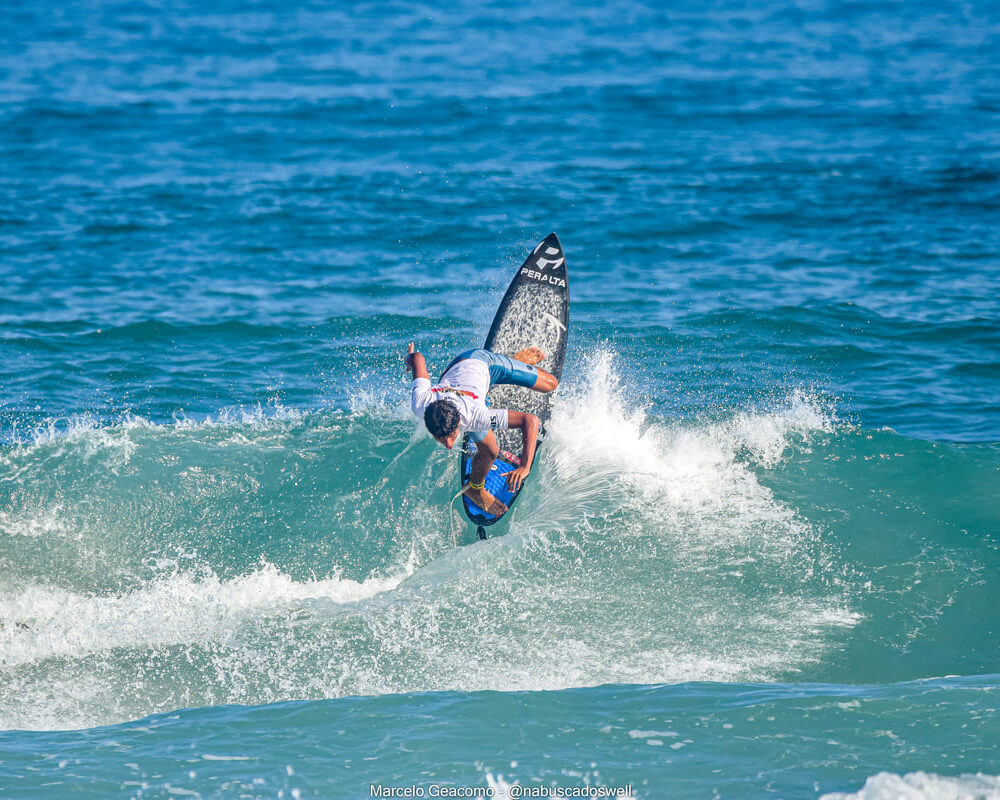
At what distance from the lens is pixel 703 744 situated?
6289 mm

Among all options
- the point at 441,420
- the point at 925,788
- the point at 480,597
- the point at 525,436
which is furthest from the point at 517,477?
the point at 925,788

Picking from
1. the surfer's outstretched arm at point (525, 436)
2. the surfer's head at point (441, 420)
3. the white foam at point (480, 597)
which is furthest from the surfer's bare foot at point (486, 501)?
the surfer's head at point (441, 420)

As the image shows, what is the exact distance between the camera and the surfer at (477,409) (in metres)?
8.20

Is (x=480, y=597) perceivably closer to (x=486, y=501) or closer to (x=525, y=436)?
(x=486, y=501)

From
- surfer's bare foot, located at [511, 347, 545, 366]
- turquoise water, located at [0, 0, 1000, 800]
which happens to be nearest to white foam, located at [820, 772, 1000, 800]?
turquoise water, located at [0, 0, 1000, 800]

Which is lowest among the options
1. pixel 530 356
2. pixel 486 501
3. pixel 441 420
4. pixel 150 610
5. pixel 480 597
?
pixel 150 610

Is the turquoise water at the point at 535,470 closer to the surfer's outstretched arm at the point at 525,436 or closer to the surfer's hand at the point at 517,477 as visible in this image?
the surfer's hand at the point at 517,477

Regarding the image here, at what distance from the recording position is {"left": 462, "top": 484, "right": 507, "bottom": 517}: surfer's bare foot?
9.59m

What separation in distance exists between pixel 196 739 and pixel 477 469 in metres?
3.63

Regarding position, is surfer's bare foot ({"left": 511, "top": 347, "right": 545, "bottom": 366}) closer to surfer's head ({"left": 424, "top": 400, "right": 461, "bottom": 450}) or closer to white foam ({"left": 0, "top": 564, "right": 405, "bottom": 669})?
surfer's head ({"left": 424, "top": 400, "right": 461, "bottom": 450})

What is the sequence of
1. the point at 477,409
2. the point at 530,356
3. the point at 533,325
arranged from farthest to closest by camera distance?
1. the point at 533,325
2. the point at 530,356
3. the point at 477,409

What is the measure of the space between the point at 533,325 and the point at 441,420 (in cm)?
355

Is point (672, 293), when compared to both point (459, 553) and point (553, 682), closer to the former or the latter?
point (459, 553)

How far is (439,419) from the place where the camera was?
809cm
